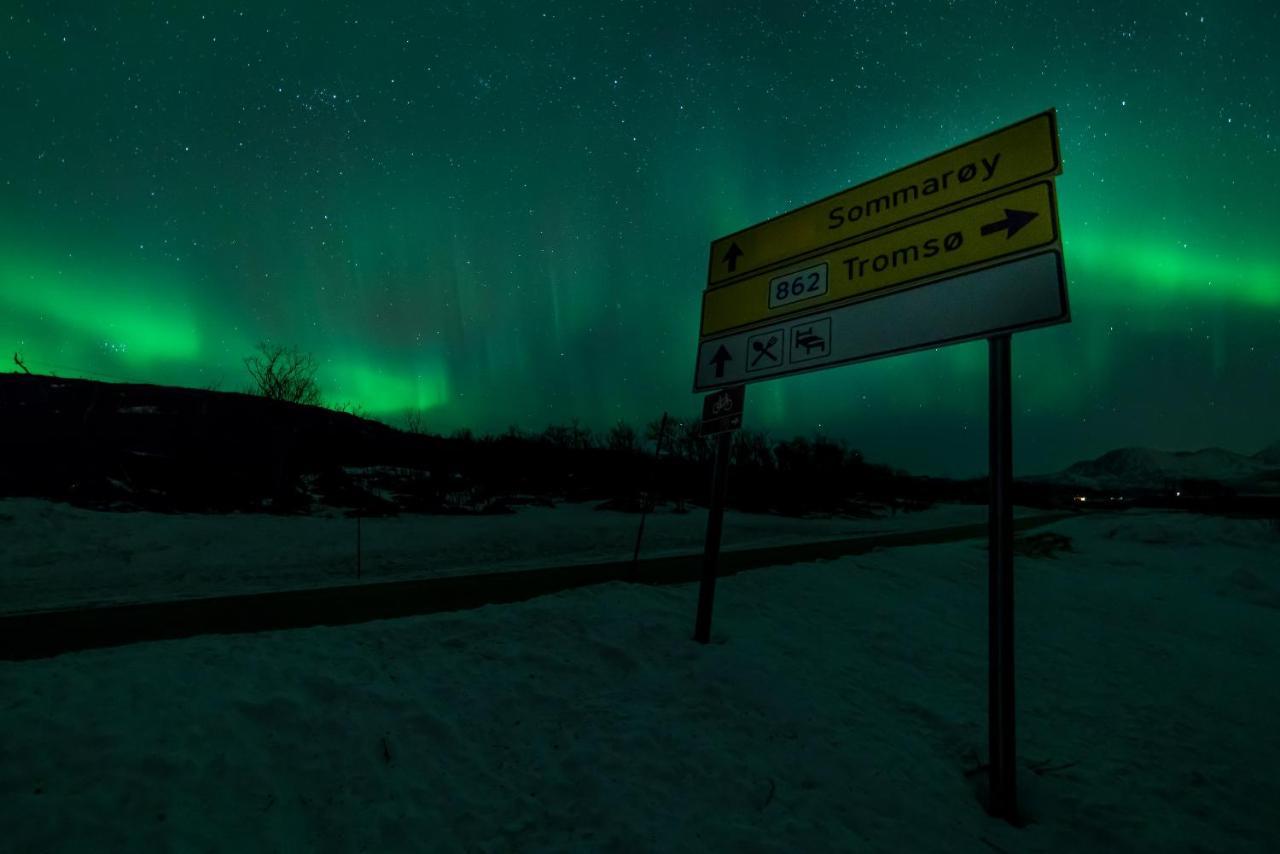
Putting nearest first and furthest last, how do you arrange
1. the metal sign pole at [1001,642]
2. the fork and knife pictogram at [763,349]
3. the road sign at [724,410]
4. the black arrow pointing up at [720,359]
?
the metal sign pole at [1001,642]
the fork and knife pictogram at [763,349]
the road sign at [724,410]
the black arrow pointing up at [720,359]

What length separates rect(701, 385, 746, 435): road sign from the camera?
23.4ft

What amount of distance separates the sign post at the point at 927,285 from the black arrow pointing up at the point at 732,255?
0.06ft

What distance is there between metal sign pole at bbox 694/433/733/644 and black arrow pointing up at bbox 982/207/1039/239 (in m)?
3.59

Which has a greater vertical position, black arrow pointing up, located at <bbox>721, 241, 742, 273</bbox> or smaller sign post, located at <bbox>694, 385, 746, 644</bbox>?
black arrow pointing up, located at <bbox>721, 241, 742, 273</bbox>

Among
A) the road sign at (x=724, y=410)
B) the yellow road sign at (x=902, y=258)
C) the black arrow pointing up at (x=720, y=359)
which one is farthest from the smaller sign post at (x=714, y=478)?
the yellow road sign at (x=902, y=258)

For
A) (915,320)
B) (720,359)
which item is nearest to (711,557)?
(720,359)

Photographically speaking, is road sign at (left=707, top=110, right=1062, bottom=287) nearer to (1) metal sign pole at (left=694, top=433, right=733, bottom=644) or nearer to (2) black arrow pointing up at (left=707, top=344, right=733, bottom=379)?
(2) black arrow pointing up at (left=707, top=344, right=733, bottom=379)

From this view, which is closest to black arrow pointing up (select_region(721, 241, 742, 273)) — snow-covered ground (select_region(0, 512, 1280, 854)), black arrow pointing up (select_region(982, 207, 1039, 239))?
black arrow pointing up (select_region(982, 207, 1039, 239))

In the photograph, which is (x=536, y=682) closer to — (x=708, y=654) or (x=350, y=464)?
(x=708, y=654)

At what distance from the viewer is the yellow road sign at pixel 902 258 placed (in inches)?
185

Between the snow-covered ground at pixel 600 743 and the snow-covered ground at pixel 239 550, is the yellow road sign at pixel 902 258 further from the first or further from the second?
the snow-covered ground at pixel 239 550

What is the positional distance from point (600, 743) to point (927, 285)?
500 centimetres

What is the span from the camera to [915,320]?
5.31 m

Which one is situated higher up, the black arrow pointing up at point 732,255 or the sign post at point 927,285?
the black arrow pointing up at point 732,255
